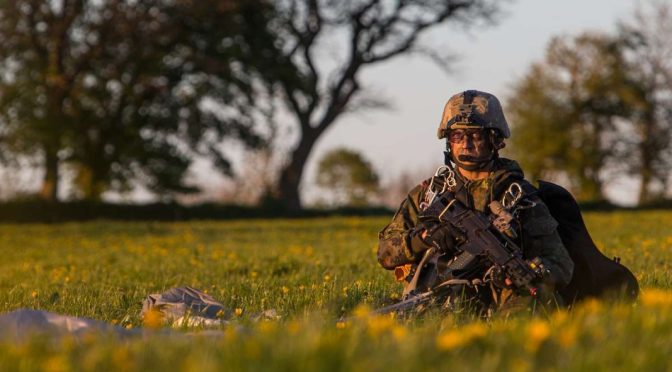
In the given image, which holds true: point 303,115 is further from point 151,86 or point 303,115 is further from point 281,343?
point 281,343

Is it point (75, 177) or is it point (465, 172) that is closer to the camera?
point (465, 172)

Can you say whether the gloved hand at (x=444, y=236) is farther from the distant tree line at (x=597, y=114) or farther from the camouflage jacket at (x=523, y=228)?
the distant tree line at (x=597, y=114)

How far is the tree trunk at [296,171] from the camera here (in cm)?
4803

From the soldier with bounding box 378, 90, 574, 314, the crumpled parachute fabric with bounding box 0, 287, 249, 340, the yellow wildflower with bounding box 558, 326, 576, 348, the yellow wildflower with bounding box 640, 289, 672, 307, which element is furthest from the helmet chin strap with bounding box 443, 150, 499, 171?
the yellow wildflower with bounding box 558, 326, 576, 348

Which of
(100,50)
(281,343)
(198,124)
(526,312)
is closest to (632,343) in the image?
(281,343)

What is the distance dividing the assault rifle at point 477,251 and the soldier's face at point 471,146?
30 centimetres

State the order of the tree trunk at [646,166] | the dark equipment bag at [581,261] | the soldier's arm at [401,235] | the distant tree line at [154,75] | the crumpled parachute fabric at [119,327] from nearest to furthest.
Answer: the crumpled parachute fabric at [119,327] < the soldier's arm at [401,235] < the dark equipment bag at [581,261] < the distant tree line at [154,75] < the tree trunk at [646,166]

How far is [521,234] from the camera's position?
7000mm

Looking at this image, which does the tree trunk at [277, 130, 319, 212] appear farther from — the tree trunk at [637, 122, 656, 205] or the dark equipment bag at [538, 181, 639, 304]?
the dark equipment bag at [538, 181, 639, 304]

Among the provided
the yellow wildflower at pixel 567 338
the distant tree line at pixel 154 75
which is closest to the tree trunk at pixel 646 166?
the distant tree line at pixel 154 75

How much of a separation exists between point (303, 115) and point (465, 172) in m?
40.9

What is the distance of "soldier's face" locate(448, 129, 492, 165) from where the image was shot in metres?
7.19

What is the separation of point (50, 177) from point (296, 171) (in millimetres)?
11917

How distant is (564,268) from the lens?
6.94m
